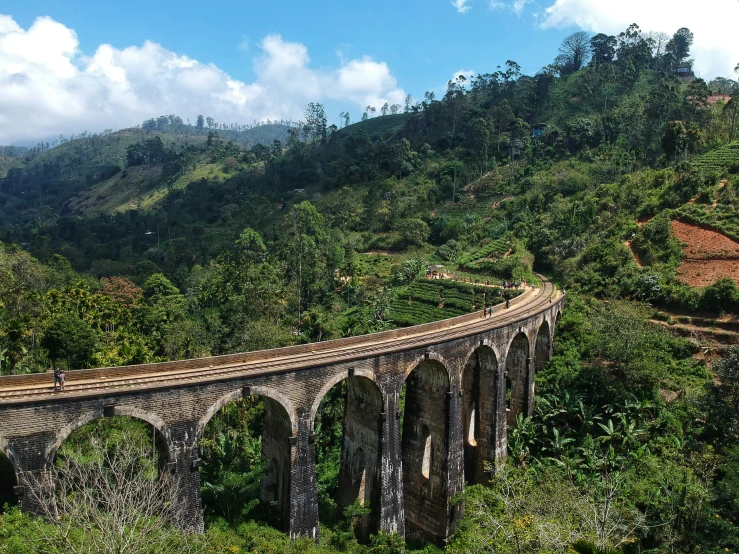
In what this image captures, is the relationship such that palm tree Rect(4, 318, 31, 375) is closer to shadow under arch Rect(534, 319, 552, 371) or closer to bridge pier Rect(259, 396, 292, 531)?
bridge pier Rect(259, 396, 292, 531)

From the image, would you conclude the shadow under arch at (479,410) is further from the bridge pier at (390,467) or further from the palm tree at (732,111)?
the palm tree at (732,111)

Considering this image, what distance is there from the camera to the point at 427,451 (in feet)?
89.2

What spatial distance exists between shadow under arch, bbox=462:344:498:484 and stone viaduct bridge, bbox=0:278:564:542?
3.1 inches

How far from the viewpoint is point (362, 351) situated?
22.9m

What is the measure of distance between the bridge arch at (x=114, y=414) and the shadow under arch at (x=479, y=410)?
57.5 ft

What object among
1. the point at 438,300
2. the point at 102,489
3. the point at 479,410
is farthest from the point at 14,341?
the point at 438,300

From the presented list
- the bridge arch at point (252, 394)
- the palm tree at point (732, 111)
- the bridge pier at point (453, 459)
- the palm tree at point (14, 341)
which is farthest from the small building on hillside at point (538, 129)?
the bridge arch at point (252, 394)

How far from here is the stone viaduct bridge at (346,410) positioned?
1581 centimetres

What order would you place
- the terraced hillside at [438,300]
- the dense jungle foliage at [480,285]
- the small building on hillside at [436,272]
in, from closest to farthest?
the dense jungle foliage at [480,285] → the terraced hillside at [438,300] → the small building on hillside at [436,272]

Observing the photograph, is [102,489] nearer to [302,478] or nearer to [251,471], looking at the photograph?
[302,478]

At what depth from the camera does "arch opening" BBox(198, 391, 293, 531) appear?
20.6 meters

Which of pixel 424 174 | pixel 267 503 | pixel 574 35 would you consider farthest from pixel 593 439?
pixel 574 35

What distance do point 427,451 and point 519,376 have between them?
10565mm

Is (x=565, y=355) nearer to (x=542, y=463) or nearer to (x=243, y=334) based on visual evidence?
(x=542, y=463)
